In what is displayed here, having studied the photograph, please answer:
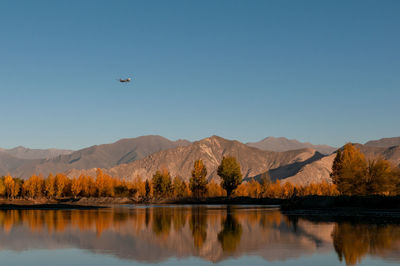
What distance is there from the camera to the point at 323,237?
27203 millimetres

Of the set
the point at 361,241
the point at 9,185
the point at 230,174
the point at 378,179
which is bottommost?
the point at 361,241

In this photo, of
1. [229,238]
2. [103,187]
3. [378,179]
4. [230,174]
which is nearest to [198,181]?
[230,174]

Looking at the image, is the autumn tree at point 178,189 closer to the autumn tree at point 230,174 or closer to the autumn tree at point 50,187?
the autumn tree at point 230,174

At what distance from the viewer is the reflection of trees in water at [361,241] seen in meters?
20.8

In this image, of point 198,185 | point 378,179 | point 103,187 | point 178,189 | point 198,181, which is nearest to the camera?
point 378,179

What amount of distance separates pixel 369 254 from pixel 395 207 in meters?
38.5

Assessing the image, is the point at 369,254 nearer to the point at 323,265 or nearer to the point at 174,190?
the point at 323,265

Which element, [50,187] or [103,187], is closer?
[50,187]

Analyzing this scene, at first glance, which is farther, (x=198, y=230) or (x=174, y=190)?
(x=174, y=190)

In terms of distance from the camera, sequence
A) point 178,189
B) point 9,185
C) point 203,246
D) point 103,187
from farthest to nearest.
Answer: point 103,187 → point 178,189 → point 9,185 → point 203,246

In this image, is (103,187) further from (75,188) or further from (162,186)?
(162,186)

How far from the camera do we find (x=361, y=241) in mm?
24562

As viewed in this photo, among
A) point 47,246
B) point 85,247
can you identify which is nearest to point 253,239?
point 85,247

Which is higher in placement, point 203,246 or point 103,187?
point 103,187
